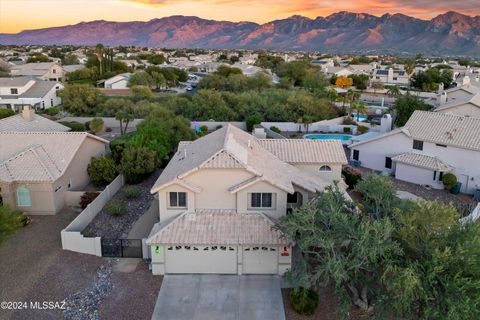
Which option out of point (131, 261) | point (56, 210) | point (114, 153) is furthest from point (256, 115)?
point (131, 261)

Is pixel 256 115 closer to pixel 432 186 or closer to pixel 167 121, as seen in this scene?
pixel 167 121

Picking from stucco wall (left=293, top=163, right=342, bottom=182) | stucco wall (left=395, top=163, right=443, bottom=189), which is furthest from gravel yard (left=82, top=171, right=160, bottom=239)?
stucco wall (left=395, top=163, right=443, bottom=189)

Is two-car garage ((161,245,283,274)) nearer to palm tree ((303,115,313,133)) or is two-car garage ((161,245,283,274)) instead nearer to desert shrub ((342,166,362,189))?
desert shrub ((342,166,362,189))

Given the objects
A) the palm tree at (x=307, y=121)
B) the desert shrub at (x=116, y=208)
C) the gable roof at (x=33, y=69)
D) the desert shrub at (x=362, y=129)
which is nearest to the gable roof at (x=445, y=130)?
the desert shrub at (x=362, y=129)

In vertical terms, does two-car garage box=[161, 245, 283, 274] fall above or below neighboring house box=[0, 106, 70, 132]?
below

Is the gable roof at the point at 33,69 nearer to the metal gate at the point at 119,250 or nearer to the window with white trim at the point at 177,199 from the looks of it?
the metal gate at the point at 119,250

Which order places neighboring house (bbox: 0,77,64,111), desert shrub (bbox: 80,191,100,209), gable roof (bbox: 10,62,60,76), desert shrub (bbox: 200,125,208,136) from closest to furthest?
desert shrub (bbox: 80,191,100,209), desert shrub (bbox: 200,125,208,136), neighboring house (bbox: 0,77,64,111), gable roof (bbox: 10,62,60,76)
